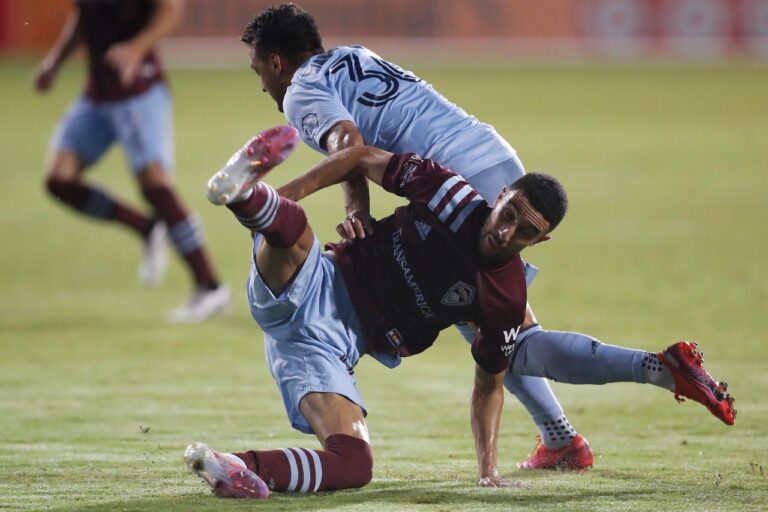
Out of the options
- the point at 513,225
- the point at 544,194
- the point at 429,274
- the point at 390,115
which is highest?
the point at 390,115

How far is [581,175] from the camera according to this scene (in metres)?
17.7

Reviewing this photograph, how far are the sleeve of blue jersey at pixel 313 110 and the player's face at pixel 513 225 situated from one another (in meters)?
1.02

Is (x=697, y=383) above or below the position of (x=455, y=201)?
below

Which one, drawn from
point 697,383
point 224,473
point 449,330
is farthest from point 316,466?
point 449,330

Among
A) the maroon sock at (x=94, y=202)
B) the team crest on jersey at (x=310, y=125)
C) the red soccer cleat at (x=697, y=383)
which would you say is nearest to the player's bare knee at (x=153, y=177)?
the maroon sock at (x=94, y=202)

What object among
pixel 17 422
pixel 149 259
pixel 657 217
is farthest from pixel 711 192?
pixel 17 422

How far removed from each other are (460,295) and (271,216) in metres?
0.80

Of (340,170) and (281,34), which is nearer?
(340,170)

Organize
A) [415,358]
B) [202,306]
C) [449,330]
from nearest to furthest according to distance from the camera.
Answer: [415,358], [449,330], [202,306]

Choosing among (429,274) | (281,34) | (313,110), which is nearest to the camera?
(429,274)

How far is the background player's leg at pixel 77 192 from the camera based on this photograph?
10.5 meters

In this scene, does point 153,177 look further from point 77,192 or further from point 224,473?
point 224,473

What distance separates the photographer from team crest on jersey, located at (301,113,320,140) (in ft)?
19.6

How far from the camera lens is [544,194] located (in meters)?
5.12
